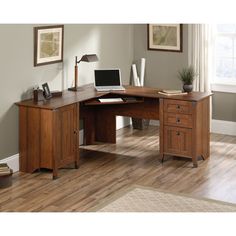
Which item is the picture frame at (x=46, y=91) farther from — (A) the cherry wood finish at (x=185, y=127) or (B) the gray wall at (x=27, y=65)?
(A) the cherry wood finish at (x=185, y=127)

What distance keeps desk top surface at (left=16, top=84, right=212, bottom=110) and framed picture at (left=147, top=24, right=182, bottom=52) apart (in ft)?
4.02

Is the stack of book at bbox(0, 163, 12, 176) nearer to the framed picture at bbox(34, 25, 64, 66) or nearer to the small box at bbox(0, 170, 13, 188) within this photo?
the small box at bbox(0, 170, 13, 188)

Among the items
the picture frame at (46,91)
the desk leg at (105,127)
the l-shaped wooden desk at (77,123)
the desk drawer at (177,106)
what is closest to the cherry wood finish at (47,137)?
the l-shaped wooden desk at (77,123)

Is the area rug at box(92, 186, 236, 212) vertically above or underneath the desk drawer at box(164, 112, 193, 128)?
underneath

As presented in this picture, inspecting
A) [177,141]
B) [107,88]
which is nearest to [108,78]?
[107,88]

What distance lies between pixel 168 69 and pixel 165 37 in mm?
472

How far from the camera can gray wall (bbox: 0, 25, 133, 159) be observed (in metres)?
5.23

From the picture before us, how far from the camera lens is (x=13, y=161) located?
5.41m

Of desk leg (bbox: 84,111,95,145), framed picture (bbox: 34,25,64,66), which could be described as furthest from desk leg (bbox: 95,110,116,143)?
framed picture (bbox: 34,25,64,66)
